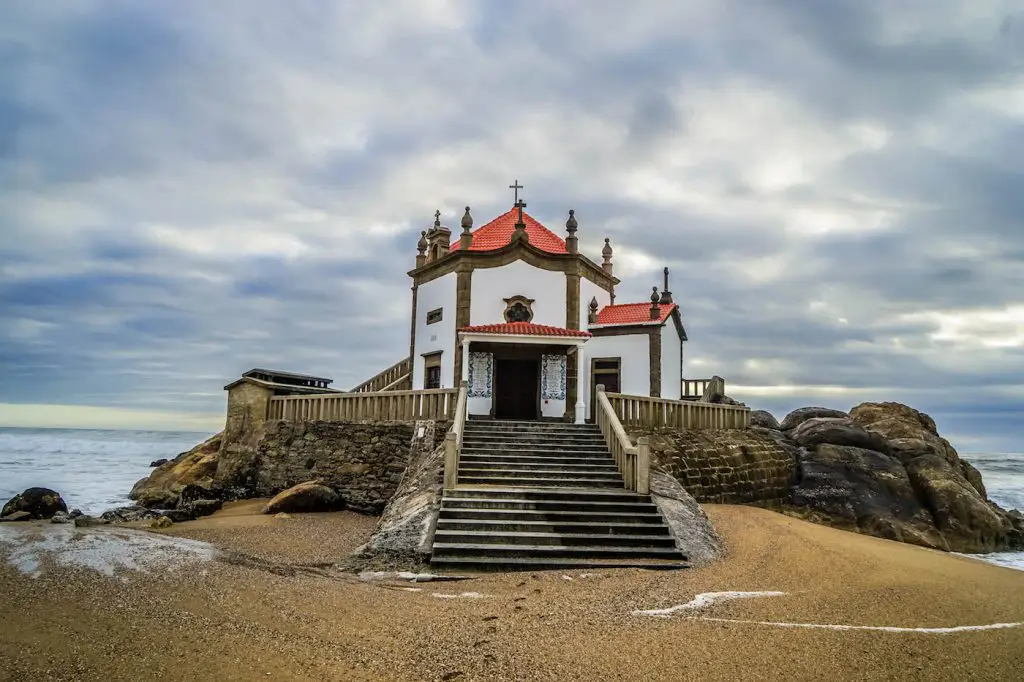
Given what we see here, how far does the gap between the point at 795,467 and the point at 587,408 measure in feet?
21.6

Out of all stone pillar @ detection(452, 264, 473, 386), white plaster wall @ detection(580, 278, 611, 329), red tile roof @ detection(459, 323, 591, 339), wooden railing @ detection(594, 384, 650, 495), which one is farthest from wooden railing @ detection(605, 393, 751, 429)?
stone pillar @ detection(452, 264, 473, 386)

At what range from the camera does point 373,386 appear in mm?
23562

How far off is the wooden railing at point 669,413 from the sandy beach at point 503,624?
7012mm

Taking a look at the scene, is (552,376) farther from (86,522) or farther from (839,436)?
(86,522)

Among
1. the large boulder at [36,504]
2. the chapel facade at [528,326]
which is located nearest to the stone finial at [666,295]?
the chapel facade at [528,326]

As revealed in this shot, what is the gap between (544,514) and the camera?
1127 centimetres

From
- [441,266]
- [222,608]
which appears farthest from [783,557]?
[441,266]

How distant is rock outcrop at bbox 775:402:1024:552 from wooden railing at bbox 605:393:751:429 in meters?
2.62

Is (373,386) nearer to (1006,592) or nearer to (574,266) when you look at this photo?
(574,266)

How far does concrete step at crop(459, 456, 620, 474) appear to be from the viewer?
13609 mm

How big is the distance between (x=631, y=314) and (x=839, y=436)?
778 cm

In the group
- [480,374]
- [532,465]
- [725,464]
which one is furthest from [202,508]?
[725,464]

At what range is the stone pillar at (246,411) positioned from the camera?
20.7 meters

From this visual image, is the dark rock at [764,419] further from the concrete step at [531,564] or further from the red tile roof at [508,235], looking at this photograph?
the concrete step at [531,564]
